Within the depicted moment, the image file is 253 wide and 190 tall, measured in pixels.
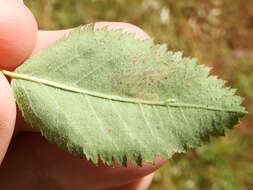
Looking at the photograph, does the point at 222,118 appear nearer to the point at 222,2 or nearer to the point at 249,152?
the point at 249,152

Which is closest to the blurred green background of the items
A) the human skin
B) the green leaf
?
the human skin

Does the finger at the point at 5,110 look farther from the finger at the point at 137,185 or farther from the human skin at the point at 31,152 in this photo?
the finger at the point at 137,185

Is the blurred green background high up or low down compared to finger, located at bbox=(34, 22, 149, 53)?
down

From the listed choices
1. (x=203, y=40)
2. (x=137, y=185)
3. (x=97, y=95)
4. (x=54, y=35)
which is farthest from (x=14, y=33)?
(x=203, y=40)

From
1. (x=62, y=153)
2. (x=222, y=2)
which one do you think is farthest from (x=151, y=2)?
(x=62, y=153)

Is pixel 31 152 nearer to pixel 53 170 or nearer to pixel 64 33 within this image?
pixel 53 170

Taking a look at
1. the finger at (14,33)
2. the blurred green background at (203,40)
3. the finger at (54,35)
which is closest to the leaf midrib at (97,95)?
the finger at (14,33)

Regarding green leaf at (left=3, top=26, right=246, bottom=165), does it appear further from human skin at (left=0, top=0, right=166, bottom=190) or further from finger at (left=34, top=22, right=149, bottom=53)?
finger at (left=34, top=22, right=149, bottom=53)
